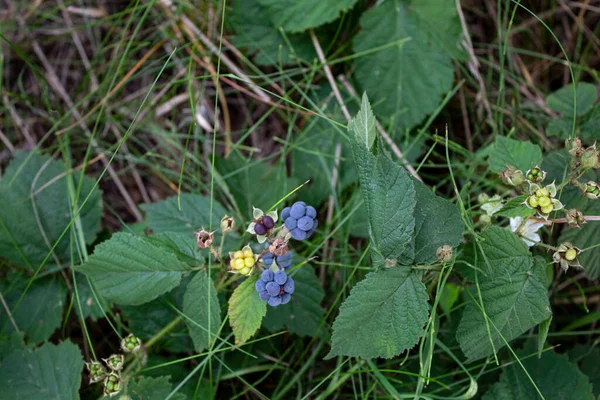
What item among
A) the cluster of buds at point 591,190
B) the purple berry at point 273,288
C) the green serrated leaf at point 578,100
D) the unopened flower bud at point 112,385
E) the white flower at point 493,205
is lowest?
the green serrated leaf at point 578,100

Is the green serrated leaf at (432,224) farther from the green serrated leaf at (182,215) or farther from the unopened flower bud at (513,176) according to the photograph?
the green serrated leaf at (182,215)

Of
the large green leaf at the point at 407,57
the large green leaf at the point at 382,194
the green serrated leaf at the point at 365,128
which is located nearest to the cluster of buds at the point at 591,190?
the large green leaf at the point at 382,194

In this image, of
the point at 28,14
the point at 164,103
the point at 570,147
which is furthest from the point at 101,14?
the point at 570,147

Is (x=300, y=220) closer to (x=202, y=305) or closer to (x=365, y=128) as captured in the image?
(x=365, y=128)

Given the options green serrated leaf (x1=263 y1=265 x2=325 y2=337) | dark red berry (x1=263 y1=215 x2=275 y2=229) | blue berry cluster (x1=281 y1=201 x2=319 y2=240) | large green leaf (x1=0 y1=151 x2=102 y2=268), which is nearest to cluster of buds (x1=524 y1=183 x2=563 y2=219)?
blue berry cluster (x1=281 y1=201 x2=319 y2=240)

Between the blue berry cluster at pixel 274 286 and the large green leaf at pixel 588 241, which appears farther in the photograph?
the large green leaf at pixel 588 241

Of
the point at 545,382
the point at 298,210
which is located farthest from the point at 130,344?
the point at 545,382

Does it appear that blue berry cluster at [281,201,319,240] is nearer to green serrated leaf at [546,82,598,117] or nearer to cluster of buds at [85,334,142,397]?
cluster of buds at [85,334,142,397]
